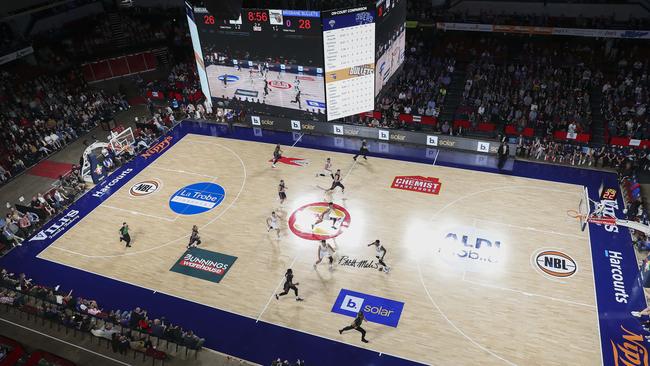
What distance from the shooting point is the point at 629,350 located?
53.2 ft

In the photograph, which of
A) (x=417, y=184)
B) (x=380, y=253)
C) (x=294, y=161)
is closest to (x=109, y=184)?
(x=294, y=161)

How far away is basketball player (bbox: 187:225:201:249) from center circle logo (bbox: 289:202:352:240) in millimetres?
4248

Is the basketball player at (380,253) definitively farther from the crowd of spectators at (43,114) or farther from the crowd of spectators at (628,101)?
the crowd of spectators at (43,114)

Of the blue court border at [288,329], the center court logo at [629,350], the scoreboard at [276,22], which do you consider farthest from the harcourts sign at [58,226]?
the center court logo at [629,350]

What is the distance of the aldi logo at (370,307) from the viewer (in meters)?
18.0

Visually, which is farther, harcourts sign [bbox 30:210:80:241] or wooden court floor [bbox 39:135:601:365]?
harcourts sign [bbox 30:210:80:241]

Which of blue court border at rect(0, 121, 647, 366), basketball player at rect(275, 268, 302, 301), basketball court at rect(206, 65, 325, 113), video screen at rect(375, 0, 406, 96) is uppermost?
video screen at rect(375, 0, 406, 96)

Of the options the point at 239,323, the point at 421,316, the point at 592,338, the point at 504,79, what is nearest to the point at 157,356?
the point at 239,323

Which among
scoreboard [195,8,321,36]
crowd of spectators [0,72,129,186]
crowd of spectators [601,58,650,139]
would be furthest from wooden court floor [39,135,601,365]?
crowd of spectators [0,72,129,186]

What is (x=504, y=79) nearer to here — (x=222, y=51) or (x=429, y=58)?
(x=429, y=58)

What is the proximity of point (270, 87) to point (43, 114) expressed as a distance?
779 inches

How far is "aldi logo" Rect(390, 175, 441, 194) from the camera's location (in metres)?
24.9

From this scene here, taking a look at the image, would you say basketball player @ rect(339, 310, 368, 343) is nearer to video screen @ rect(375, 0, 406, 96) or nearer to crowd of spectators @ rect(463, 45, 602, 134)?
video screen @ rect(375, 0, 406, 96)

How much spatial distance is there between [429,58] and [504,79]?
5.66 m
